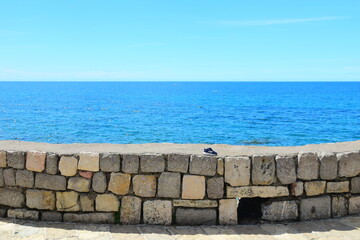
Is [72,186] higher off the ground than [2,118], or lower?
higher

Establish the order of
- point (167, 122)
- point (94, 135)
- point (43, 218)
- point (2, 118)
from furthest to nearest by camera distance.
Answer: point (2, 118)
point (167, 122)
point (94, 135)
point (43, 218)

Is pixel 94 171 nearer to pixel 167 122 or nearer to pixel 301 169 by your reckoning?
pixel 301 169

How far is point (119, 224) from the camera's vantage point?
541 cm

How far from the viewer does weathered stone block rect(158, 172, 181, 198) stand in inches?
209

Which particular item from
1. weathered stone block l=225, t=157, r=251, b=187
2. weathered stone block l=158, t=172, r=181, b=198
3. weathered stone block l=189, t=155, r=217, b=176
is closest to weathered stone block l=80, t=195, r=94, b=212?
weathered stone block l=158, t=172, r=181, b=198

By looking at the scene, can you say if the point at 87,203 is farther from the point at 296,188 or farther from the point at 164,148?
the point at 296,188

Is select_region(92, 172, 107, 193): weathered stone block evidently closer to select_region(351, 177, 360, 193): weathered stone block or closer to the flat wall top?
the flat wall top

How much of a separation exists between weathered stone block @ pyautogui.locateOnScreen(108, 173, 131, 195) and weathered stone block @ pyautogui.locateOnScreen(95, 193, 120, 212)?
0.36 feet

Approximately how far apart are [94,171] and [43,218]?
3.43 feet

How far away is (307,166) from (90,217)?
10.2ft

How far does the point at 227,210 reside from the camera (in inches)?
213

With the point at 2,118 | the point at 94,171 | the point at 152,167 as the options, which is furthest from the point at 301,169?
the point at 2,118

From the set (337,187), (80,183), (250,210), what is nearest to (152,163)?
(80,183)

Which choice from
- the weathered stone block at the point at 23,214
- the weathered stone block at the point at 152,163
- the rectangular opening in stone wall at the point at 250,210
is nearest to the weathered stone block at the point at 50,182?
the weathered stone block at the point at 23,214
